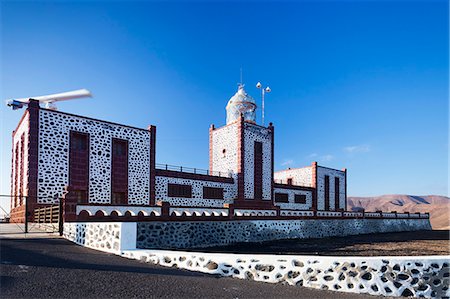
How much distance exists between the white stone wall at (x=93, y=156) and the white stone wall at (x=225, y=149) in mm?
6780

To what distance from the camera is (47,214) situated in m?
12.6

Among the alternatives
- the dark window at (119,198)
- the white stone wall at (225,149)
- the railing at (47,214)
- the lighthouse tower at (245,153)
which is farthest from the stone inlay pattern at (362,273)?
the white stone wall at (225,149)

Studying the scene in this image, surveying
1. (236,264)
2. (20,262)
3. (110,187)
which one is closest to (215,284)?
(236,264)

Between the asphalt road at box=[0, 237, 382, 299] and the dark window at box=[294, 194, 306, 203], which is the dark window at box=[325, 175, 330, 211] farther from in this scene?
the asphalt road at box=[0, 237, 382, 299]

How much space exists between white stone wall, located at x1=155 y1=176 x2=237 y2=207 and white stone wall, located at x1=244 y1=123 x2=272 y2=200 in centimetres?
115

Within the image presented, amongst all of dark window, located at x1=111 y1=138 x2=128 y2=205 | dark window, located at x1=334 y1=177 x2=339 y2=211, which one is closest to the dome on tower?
dark window, located at x1=111 y1=138 x2=128 y2=205

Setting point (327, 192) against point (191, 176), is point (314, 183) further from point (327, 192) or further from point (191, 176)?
point (191, 176)

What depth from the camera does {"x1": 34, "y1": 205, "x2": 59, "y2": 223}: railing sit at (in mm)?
11623

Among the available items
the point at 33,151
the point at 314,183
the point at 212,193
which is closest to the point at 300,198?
the point at 314,183

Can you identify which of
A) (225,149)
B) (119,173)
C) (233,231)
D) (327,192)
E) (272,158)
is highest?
(225,149)

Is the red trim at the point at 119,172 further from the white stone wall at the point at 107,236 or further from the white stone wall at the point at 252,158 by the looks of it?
the white stone wall at the point at 252,158

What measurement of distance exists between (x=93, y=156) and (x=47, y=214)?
14.8ft

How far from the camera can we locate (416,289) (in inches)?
223

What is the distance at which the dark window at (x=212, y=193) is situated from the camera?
21.3 m
